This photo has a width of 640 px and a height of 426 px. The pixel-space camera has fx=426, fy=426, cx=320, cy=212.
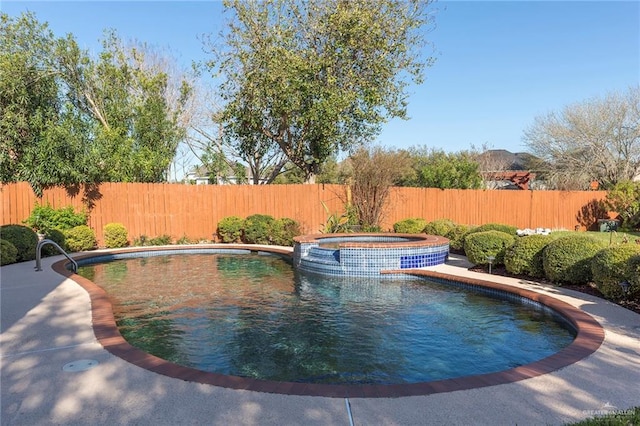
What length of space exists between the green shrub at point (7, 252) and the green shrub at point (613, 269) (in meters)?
12.2

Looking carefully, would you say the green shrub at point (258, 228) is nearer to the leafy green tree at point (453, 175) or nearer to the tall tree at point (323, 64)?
the tall tree at point (323, 64)

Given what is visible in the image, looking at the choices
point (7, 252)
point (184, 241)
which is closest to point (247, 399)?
point (7, 252)

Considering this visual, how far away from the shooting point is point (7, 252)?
10.1 meters

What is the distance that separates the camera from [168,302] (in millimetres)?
7305

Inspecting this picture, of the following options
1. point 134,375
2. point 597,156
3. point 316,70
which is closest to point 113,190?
point 316,70

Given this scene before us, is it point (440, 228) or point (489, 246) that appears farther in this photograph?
point (440, 228)

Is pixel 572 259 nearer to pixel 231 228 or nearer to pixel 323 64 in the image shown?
pixel 231 228

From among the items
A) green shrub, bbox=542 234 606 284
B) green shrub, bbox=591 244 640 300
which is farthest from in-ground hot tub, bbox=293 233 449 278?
green shrub, bbox=591 244 640 300

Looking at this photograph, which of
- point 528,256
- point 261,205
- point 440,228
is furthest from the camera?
point 261,205

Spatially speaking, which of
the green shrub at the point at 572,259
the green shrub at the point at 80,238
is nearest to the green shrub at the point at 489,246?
the green shrub at the point at 572,259

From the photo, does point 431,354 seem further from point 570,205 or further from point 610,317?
point 570,205

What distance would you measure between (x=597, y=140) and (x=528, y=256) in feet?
73.0

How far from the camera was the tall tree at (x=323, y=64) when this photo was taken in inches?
640

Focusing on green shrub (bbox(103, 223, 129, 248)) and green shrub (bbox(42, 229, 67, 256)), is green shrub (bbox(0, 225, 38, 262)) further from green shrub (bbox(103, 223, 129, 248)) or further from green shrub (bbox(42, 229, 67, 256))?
green shrub (bbox(103, 223, 129, 248))
